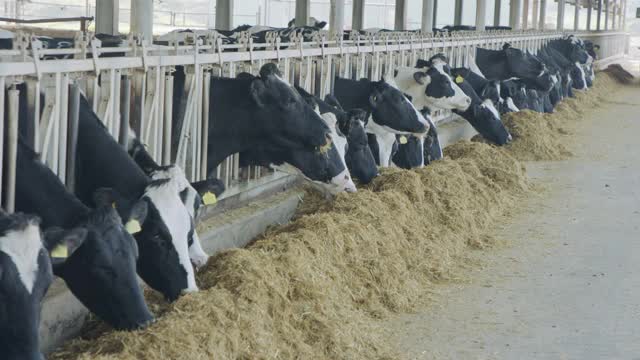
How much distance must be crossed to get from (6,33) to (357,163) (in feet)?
12.2

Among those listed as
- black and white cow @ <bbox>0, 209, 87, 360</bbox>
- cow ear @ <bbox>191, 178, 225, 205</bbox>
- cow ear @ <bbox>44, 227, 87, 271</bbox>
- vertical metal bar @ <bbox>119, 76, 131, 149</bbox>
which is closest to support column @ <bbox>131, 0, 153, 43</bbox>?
vertical metal bar @ <bbox>119, 76, 131, 149</bbox>

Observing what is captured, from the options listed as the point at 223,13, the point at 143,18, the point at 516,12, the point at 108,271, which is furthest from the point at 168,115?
the point at 516,12

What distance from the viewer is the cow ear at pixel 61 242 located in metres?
4.85

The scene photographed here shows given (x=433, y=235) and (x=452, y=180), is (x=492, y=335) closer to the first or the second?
(x=433, y=235)

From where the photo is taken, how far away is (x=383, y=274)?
8.04 meters

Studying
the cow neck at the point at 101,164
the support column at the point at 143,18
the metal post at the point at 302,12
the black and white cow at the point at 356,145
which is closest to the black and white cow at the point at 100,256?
the cow neck at the point at 101,164

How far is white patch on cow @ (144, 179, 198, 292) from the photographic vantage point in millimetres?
6039

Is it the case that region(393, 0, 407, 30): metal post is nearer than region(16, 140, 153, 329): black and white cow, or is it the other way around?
region(16, 140, 153, 329): black and white cow

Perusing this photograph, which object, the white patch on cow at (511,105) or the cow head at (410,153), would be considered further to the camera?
the white patch on cow at (511,105)

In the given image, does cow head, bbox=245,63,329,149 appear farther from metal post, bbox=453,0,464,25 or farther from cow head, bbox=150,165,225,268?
metal post, bbox=453,0,464,25

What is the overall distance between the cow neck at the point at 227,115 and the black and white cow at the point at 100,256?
327cm

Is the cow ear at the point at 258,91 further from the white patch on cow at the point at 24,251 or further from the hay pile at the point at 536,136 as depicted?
the hay pile at the point at 536,136

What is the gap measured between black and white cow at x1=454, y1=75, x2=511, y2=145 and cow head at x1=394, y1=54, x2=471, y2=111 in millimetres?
951

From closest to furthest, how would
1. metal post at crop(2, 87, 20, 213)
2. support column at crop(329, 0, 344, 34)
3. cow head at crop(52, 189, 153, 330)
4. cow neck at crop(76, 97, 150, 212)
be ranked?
cow head at crop(52, 189, 153, 330) < metal post at crop(2, 87, 20, 213) < cow neck at crop(76, 97, 150, 212) < support column at crop(329, 0, 344, 34)
